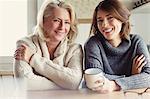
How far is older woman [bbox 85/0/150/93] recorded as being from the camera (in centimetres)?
126

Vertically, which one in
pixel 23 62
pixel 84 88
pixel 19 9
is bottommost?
pixel 84 88

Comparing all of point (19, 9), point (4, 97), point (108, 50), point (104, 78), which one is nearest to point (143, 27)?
point (19, 9)

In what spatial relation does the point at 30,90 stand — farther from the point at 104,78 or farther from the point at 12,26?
the point at 12,26

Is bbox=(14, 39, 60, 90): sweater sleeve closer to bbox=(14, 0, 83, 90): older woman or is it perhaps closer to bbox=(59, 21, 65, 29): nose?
bbox=(14, 0, 83, 90): older woman

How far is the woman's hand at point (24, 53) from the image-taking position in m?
1.26

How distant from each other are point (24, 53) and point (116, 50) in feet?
1.34

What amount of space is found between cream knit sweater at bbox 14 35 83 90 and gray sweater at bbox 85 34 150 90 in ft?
0.23

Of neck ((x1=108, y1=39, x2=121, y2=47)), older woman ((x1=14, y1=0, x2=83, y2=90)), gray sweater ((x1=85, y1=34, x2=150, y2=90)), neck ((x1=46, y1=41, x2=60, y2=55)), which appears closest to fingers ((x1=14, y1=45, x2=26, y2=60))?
older woman ((x1=14, y1=0, x2=83, y2=90))

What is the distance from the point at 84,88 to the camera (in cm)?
129

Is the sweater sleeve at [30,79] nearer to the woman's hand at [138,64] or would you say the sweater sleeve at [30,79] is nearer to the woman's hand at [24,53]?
the woman's hand at [24,53]

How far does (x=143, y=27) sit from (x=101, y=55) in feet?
4.83

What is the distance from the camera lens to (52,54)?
4.32ft

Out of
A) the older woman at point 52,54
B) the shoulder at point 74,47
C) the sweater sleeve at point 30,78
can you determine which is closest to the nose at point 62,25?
the older woman at point 52,54

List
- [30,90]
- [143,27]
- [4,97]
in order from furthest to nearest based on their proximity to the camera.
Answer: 1. [143,27]
2. [30,90]
3. [4,97]
